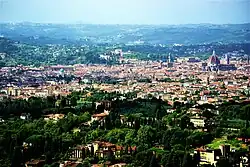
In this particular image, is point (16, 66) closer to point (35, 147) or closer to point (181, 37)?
point (35, 147)

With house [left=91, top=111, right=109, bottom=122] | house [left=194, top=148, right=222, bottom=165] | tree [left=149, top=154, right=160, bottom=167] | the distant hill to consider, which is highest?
tree [left=149, top=154, right=160, bottom=167]

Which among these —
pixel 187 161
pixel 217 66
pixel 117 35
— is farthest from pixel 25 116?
pixel 117 35

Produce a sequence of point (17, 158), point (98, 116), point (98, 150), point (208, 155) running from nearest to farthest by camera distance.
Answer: point (17, 158), point (208, 155), point (98, 150), point (98, 116)

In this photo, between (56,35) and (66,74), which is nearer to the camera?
(66,74)

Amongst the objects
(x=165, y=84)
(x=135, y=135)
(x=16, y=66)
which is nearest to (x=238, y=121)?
(x=135, y=135)

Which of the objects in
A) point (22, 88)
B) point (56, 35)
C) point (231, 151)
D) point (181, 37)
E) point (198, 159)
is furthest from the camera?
point (56, 35)

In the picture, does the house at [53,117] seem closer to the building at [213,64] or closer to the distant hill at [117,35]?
the building at [213,64]

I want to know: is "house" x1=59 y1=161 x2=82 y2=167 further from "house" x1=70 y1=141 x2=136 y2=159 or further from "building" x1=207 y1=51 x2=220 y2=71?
"building" x1=207 y1=51 x2=220 y2=71

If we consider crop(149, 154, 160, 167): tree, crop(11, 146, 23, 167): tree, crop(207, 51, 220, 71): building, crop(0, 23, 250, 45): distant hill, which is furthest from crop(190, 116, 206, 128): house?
crop(0, 23, 250, 45): distant hill

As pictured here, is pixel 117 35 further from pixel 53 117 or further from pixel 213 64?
pixel 53 117

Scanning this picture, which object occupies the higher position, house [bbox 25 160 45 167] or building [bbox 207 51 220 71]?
house [bbox 25 160 45 167]

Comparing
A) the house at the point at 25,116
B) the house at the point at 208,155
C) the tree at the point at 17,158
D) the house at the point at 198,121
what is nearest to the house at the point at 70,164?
the tree at the point at 17,158
